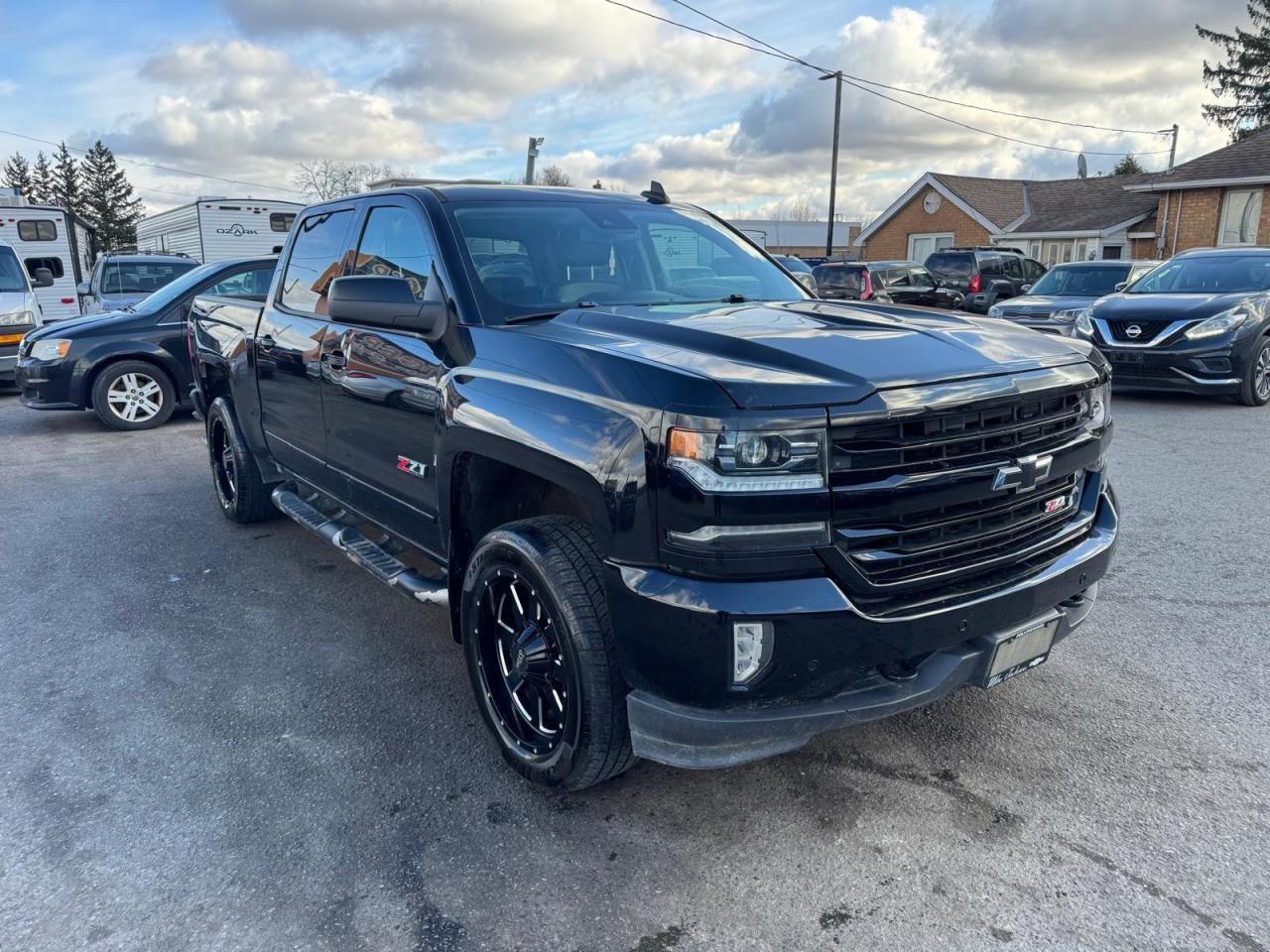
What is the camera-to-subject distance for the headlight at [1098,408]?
297 cm

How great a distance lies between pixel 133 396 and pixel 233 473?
4813mm

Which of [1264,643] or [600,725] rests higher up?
[600,725]

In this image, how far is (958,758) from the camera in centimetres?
309

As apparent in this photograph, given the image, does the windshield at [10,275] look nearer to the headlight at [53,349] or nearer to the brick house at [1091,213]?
the headlight at [53,349]

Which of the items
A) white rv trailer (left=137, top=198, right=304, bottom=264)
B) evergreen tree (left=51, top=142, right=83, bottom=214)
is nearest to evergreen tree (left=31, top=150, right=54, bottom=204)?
evergreen tree (left=51, top=142, right=83, bottom=214)

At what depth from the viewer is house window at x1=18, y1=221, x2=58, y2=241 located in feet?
60.2

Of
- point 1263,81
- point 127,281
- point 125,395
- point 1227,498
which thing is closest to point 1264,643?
point 1227,498

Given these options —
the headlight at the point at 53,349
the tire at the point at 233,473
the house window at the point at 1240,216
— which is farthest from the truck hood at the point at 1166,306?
the house window at the point at 1240,216

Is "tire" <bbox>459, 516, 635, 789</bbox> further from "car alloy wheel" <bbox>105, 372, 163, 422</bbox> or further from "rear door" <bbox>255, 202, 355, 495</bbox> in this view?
"car alloy wheel" <bbox>105, 372, 163, 422</bbox>

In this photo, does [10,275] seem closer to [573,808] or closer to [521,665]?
[521,665]

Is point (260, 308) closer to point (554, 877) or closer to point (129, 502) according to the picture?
point (129, 502)

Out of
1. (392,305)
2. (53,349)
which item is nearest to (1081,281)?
(392,305)

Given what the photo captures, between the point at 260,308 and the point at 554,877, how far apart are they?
371 cm

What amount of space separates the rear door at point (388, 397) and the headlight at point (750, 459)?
50.0 inches
